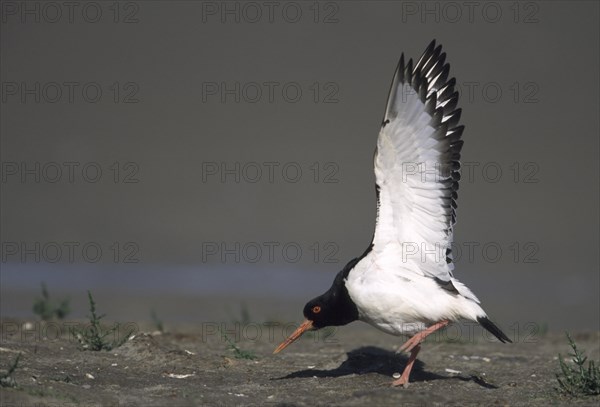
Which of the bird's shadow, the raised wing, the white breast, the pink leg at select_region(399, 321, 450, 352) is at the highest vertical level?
the raised wing

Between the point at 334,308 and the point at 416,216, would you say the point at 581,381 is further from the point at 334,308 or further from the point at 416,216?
the point at 334,308

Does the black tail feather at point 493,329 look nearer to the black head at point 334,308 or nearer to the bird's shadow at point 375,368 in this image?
the bird's shadow at point 375,368

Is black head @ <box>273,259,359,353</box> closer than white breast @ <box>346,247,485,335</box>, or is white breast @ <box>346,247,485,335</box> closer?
white breast @ <box>346,247,485,335</box>

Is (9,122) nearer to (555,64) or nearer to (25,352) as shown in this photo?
(555,64)

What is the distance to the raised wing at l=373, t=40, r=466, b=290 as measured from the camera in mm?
9734

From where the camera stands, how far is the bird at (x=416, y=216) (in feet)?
32.0

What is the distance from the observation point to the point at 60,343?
11.3 m

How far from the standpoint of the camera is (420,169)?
386 inches

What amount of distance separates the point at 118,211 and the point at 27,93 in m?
5.25

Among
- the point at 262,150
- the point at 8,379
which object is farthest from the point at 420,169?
Answer: the point at 262,150

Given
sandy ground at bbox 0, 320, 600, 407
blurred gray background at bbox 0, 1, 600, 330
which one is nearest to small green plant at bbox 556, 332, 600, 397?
sandy ground at bbox 0, 320, 600, 407

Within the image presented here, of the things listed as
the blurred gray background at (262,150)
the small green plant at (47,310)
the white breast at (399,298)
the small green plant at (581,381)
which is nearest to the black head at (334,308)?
the white breast at (399,298)

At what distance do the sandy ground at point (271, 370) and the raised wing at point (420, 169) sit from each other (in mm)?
1093

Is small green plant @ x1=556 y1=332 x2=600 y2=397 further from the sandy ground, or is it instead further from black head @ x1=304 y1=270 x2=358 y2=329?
black head @ x1=304 y1=270 x2=358 y2=329
